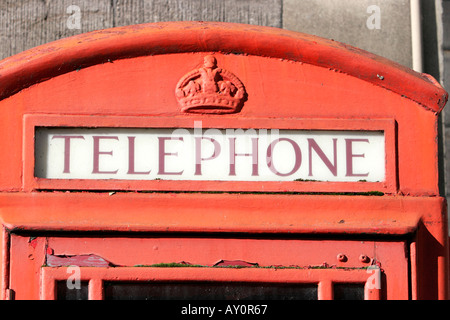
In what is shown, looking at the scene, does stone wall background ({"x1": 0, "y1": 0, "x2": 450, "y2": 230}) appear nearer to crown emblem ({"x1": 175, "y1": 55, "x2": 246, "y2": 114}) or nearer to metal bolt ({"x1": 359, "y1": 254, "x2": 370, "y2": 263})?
crown emblem ({"x1": 175, "y1": 55, "x2": 246, "y2": 114})

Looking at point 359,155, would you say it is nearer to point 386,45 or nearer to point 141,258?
point 141,258

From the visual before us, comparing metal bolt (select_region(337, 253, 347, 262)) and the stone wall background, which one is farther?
the stone wall background

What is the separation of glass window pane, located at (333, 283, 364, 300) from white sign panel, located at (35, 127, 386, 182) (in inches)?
11.2

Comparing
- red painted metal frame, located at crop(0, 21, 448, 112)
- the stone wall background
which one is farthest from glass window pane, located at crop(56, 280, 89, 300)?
the stone wall background

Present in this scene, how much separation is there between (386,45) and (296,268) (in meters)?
1.41

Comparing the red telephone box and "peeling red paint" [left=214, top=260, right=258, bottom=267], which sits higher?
the red telephone box

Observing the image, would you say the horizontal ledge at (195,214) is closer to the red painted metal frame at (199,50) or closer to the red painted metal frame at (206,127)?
the red painted metal frame at (206,127)

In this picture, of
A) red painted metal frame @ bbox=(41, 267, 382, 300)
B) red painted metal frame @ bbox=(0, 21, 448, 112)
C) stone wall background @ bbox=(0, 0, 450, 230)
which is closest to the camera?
red painted metal frame @ bbox=(41, 267, 382, 300)

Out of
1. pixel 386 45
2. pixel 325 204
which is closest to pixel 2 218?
pixel 325 204

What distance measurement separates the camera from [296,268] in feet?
5.89

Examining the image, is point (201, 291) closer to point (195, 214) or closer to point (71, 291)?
point (195, 214)

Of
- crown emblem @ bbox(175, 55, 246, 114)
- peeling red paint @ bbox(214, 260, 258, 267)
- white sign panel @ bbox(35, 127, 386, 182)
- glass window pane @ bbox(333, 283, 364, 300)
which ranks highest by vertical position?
crown emblem @ bbox(175, 55, 246, 114)

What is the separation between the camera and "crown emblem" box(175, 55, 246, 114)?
72.4 inches
